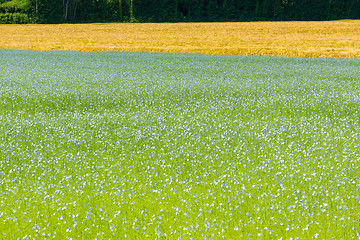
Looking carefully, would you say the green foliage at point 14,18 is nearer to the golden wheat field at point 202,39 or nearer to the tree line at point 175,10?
the tree line at point 175,10

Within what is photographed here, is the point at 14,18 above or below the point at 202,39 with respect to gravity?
above

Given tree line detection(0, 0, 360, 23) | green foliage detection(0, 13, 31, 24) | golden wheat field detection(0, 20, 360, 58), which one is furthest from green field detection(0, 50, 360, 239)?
green foliage detection(0, 13, 31, 24)

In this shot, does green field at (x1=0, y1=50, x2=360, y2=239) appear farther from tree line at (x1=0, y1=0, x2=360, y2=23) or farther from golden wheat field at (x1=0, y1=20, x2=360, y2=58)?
tree line at (x1=0, y1=0, x2=360, y2=23)

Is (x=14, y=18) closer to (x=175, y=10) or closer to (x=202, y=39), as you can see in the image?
(x=175, y=10)

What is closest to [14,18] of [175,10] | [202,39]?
[175,10]

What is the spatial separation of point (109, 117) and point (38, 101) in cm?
394

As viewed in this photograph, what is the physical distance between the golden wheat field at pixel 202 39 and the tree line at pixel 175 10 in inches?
528

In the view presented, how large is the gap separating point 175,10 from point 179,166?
248ft

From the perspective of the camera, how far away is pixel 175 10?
259 ft

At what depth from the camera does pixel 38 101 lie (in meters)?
13.8

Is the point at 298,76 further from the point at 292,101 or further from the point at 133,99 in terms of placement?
the point at 133,99

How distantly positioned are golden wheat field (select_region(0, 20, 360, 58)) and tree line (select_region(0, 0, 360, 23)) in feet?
44.0

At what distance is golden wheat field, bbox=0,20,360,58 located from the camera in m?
38.0

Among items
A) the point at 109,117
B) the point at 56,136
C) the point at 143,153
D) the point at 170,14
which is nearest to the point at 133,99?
the point at 109,117
